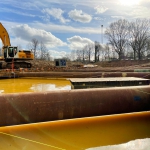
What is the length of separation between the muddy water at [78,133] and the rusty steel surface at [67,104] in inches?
11.1

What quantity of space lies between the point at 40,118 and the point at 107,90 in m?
1.50

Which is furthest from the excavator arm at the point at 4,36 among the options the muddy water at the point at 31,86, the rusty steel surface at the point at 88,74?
the muddy water at the point at 31,86

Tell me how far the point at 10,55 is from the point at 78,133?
16.6m

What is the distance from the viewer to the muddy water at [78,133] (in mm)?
2916

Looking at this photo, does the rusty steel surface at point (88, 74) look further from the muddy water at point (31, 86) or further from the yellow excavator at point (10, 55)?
the yellow excavator at point (10, 55)

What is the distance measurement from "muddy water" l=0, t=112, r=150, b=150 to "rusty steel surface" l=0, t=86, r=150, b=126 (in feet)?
0.92

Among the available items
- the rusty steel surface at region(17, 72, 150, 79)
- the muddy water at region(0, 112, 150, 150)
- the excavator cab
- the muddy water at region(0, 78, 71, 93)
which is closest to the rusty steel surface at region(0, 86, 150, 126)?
the muddy water at region(0, 112, 150, 150)

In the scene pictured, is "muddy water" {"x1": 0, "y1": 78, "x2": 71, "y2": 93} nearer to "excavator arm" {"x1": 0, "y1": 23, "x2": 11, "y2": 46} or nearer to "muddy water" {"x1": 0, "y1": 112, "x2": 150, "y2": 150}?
"muddy water" {"x1": 0, "y1": 112, "x2": 150, "y2": 150}

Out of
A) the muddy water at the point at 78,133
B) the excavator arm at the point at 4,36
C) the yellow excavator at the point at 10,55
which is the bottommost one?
the muddy water at the point at 78,133

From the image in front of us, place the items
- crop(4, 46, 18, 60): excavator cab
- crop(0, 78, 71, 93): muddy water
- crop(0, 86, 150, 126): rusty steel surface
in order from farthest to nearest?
1. crop(4, 46, 18, 60): excavator cab
2. crop(0, 78, 71, 93): muddy water
3. crop(0, 86, 150, 126): rusty steel surface

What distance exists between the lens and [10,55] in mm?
18219

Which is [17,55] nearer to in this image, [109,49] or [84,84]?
[84,84]

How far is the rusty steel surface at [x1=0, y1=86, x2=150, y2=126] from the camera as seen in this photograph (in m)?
3.14

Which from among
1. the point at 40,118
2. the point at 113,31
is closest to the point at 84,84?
the point at 40,118
